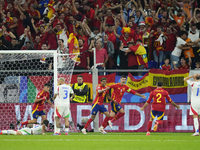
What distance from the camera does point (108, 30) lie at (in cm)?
1540

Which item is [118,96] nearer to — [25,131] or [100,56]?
[100,56]

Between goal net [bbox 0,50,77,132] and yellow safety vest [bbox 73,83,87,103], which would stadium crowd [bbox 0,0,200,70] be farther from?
yellow safety vest [bbox 73,83,87,103]

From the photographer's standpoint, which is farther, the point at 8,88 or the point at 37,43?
the point at 37,43

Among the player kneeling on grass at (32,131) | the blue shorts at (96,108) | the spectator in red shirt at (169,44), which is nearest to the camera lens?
the player kneeling on grass at (32,131)

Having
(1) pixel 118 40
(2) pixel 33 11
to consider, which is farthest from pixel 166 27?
(2) pixel 33 11

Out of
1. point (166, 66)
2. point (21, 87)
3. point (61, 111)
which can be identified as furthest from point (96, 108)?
point (166, 66)

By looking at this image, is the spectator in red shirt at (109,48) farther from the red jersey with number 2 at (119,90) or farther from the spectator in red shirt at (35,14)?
the spectator in red shirt at (35,14)

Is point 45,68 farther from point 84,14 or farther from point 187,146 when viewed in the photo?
→ point 187,146

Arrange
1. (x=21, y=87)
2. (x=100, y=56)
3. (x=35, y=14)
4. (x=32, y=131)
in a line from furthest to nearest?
(x=35, y=14) → (x=100, y=56) → (x=21, y=87) → (x=32, y=131)

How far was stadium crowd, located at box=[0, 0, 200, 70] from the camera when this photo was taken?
14.5m

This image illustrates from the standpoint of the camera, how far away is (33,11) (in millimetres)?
17125

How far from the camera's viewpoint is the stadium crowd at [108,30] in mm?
14461

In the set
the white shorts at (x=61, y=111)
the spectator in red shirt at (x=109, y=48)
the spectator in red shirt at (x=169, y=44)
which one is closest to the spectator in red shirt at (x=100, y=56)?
the spectator in red shirt at (x=109, y=48)

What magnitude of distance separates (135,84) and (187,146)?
5.51 metres
